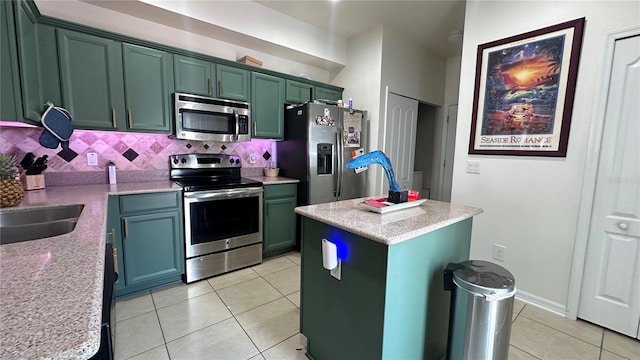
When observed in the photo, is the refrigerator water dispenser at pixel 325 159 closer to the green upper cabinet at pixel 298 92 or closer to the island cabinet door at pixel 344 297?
the green upper cabinet at pixel 298 92

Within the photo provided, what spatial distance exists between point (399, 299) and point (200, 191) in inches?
77.5

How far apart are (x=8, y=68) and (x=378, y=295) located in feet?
7.58

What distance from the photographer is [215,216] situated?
2607 mm

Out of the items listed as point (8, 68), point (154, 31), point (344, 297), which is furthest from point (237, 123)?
point (344, 297)

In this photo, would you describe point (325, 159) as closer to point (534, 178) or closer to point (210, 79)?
point (210, 79)

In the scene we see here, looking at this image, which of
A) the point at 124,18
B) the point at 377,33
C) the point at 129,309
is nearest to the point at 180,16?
the point at 124,18

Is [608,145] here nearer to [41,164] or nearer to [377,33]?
A: [377,33]

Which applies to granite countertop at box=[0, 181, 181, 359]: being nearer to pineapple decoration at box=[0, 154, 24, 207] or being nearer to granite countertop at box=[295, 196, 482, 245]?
pineapple decoration at box=[0, 154, 24, 207]

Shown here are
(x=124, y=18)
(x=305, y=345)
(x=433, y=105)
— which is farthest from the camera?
(x=433, y=105)

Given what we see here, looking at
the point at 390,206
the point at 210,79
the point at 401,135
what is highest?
the point at 210,79

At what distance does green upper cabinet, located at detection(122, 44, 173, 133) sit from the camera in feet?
7.71

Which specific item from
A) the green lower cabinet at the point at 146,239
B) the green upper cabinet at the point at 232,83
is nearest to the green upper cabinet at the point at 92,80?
the green lower cabinet at the point at 146,239

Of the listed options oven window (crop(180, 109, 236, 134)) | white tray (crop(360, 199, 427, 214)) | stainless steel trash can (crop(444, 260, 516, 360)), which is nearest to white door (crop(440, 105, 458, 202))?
white tray (crop(360, 199, 427, 214))

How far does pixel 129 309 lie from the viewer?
6.89 ft
